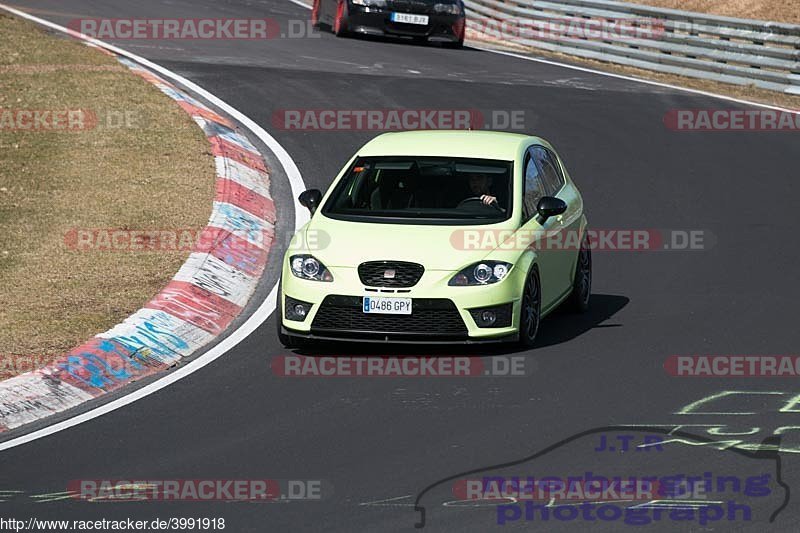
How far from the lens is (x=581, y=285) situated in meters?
13.3

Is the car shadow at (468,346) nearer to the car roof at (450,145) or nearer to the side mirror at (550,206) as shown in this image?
the side mirror at (550,206)

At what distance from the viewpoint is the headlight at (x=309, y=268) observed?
1168 centimetres

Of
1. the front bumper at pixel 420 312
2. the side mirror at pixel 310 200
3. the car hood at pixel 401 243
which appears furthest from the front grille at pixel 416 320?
the side mirror at pixel 310 200

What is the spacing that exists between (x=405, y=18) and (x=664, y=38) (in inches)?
183

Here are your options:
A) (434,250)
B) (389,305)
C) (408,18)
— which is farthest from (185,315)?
(408,18)

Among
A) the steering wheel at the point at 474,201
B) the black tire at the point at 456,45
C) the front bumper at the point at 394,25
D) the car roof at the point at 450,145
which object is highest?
the car roof at the point at 450,145

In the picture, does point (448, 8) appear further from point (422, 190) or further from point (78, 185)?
point (422, 190)

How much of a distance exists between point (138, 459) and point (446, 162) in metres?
4.55

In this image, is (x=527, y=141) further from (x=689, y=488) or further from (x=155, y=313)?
(x=689, y=488)

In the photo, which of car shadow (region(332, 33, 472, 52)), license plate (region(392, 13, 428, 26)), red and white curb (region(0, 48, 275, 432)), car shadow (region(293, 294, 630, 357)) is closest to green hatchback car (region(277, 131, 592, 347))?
car shadow (region(293, 294, 630, 357))

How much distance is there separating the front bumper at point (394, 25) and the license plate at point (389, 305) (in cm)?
1750

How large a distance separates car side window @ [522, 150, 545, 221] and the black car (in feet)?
50.9

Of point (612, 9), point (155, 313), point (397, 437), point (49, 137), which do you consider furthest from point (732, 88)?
point (397, 437)

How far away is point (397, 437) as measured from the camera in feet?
31.0
